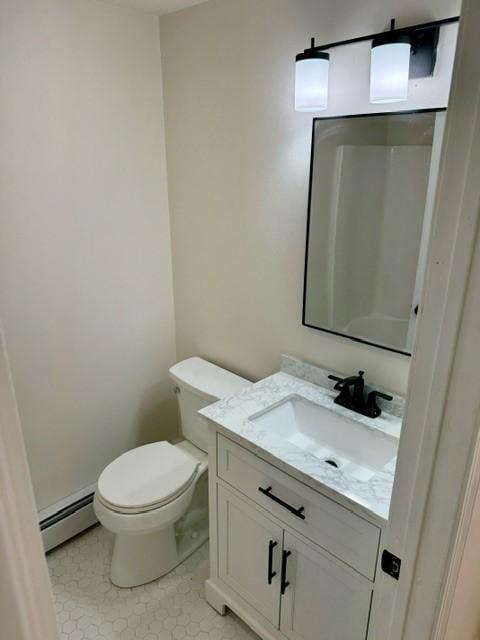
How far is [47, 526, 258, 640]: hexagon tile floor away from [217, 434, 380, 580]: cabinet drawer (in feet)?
2.19

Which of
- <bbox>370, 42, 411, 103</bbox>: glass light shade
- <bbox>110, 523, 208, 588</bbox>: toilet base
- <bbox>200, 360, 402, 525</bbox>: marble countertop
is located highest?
<bbox>370, 42, 411, 103</bbox>: glass light shade

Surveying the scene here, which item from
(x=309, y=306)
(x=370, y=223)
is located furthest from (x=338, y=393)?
(x=370, y=223)

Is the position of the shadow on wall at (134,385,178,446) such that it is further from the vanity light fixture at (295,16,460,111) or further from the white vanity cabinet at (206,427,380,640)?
the vanity light fixture at (295,16,460,111)

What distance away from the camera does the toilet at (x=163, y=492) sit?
1.74 meters

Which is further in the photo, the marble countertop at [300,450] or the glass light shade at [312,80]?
the glass light shade at [312,80]

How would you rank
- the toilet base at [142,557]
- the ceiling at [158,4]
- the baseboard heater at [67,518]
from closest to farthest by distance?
the ceiling at [158,4]
the toilet base at [142,557]
the baseboard heater at [67,518]

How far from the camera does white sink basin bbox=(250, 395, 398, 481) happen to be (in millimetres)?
1476

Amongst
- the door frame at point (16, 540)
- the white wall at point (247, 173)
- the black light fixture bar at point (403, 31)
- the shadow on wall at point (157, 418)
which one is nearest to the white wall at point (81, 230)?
the shadow on wall at point (157, 418)

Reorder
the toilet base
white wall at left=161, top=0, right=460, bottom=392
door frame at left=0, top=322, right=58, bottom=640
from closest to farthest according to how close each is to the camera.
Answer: door frame at left=0, top=322, right=58, bottom=640
white wall at left=161, top=0, right=460, bottom=392
the toilet base

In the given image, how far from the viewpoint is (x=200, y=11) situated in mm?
1784

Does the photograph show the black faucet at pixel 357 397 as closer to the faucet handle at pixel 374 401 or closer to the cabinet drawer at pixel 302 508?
the faucet handle at pixel 374 401

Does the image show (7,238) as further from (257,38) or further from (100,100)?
(257,38)

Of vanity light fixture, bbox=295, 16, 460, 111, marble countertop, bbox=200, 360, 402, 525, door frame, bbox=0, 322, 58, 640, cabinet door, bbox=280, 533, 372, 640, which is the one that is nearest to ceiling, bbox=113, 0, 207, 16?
vanity light fixture, bbox=295, 16, 460, 111

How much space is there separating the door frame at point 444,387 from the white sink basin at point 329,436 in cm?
56
